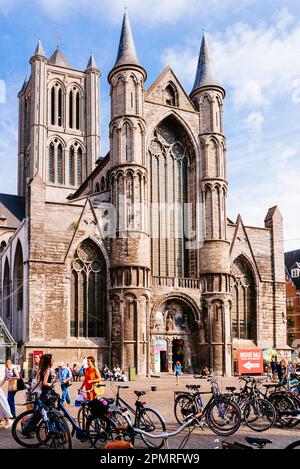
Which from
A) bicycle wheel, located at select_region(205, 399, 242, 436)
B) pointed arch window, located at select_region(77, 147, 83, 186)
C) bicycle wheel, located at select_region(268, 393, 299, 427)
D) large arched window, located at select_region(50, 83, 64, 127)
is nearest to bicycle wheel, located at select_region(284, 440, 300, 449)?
bicycle wheel, located at select_region(205, 399, 242, 436)

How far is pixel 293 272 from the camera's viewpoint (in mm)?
70062

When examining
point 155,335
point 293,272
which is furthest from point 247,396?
point 293,272

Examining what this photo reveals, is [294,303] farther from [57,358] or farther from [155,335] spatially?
[57,358]

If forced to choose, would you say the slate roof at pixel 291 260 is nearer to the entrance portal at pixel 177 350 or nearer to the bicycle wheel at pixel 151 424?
the entrance portal at pixel 177 350

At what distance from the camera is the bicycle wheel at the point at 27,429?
9750 mm

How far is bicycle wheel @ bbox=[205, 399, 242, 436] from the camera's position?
11719 mm

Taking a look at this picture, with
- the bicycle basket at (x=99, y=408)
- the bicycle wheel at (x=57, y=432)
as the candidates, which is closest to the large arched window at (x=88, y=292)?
the bicycle basket at (x=99, y=408)

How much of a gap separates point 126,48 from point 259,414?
30.5m

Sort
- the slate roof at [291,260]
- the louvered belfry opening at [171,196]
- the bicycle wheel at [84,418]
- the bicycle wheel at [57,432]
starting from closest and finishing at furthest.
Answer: the bicycle wheel at [57,432], the bicycle wheel at [84,418], the louvered belfry opening at [171,196], the slate roof at [291,260]

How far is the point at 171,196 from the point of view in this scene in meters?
38.3

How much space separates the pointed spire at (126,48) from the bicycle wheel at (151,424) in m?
30.2

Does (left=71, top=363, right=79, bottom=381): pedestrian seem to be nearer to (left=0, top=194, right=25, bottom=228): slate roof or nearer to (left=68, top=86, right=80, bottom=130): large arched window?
(left=0, top=194, right=25, bottom=228): slate roof

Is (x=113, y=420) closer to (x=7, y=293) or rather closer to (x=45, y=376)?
(x=45, y=376)

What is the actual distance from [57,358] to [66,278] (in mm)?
4601
